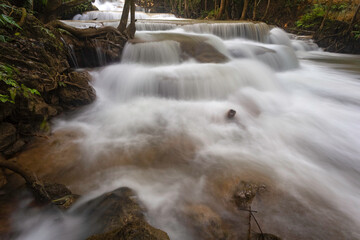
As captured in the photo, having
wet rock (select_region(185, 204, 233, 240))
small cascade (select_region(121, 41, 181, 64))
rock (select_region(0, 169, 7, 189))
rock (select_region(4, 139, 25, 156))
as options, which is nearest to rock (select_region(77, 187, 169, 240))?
wet rock (select_region(185, 204, 233, 240))

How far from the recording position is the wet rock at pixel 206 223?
1679 millimetres

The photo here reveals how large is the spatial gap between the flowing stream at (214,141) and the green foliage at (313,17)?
9.15 m

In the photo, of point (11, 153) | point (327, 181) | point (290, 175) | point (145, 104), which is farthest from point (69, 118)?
point (327, 181)

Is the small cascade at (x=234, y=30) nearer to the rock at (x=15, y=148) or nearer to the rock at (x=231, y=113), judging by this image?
the rock at (x=231, y=113)

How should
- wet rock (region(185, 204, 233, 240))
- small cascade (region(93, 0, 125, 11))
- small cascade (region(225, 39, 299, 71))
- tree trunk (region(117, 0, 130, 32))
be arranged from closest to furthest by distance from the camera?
wet rock (region(185, 204, 233, 240))
tree trunk (region(117, 0, 130, 32))
small cascade (region(225, 39, 299, 71))
small cascade (region(93, 0, 125, 11))

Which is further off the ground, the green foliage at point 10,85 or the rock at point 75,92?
the green foliage at point 10,85

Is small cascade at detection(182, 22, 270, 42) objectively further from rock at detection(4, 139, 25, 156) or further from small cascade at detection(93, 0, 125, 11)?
small cascade at detection(93, 0, 125, 11)

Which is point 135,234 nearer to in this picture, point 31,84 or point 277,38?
point 31,84

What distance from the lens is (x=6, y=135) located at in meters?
2.36

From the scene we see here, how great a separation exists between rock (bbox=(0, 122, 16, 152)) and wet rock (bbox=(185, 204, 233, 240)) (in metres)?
2.56

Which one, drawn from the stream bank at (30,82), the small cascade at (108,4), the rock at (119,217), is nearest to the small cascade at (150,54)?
the stream bank at (30,82)

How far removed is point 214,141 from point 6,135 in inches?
123

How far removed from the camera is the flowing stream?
189cm

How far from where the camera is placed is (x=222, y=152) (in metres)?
2.95
